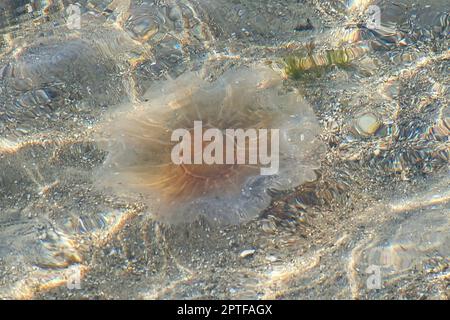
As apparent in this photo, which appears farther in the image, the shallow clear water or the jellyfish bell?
the jellyfish bell

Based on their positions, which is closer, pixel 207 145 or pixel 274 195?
pixel 274 195

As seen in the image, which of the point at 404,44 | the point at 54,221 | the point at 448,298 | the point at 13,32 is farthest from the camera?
the point at 13,32

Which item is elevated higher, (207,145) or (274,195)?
(207,145)

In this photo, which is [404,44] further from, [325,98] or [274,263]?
[274,263]
